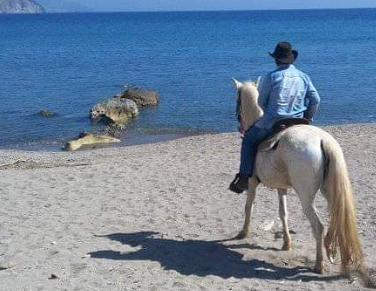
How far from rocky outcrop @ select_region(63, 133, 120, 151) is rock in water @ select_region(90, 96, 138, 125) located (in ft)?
13.4

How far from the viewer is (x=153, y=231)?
9039 mm

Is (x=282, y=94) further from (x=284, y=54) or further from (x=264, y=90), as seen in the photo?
(x=284, y=54)

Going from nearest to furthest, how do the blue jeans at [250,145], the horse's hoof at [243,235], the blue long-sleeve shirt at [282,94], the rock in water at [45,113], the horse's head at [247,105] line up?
the blue long-sleeve shirt at [282,94]
the blue jeans at [250,145]
the horse's head at [247,105]
the horse's hoof at [243,235]
the rock in water at [45,113]

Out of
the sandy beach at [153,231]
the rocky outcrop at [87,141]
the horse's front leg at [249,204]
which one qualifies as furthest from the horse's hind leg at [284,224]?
the rocky outcrop at [87,141]

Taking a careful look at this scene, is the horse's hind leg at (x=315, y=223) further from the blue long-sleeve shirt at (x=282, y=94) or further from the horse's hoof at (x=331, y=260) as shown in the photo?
the blue long-sleeve shirt at (x=282, y=94)

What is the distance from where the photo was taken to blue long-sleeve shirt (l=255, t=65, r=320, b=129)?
734 cm

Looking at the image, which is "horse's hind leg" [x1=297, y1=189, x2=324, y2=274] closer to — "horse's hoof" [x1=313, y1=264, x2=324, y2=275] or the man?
"horse's hoof" [x1=313, y1=264, x2=324, y2=275]

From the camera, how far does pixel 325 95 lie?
33.8 meters

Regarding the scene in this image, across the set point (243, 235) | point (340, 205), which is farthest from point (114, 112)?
point (340, 205)

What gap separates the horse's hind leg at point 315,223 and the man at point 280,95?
36.9 inches

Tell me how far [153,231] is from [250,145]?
2.26 meters

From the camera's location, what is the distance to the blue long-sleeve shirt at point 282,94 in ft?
24.1

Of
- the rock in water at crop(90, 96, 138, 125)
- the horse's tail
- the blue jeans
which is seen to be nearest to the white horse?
the horse's tail

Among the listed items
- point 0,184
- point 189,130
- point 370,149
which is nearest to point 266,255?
point 0,184
